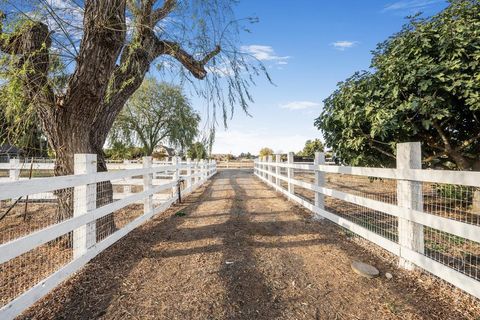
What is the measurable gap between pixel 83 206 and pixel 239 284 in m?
2.01

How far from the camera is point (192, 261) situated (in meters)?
3.57

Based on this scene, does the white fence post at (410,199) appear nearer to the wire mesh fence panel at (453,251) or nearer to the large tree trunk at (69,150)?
the wire mesh fence panel at (453,251)

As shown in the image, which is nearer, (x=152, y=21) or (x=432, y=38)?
(x=152, y=21)

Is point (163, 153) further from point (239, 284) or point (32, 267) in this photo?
point (239, 284)

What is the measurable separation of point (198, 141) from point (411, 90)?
3.57 m

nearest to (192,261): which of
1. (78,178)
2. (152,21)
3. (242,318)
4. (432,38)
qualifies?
(242,318)

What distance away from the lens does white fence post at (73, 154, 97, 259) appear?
3.37 m

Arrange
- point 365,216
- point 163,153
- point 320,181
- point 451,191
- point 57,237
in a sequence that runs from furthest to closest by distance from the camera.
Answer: point 163,153 < point 451,191 < point 365,216 < point 320,181 < point 57,237

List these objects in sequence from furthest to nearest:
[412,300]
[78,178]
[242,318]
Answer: [78,178] → [412,300] → [242,318]

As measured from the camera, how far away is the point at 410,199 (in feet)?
10.9

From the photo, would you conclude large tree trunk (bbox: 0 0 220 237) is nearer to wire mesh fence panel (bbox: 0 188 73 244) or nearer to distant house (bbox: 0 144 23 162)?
wire mesh fence panel (bbox: 0 188 73 244)

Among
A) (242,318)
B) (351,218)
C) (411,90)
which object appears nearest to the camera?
(242,318)

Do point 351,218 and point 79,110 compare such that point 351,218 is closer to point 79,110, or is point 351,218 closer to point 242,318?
point 242,318

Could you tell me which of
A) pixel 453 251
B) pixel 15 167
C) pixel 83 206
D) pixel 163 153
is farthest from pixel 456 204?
pixel 163 153
